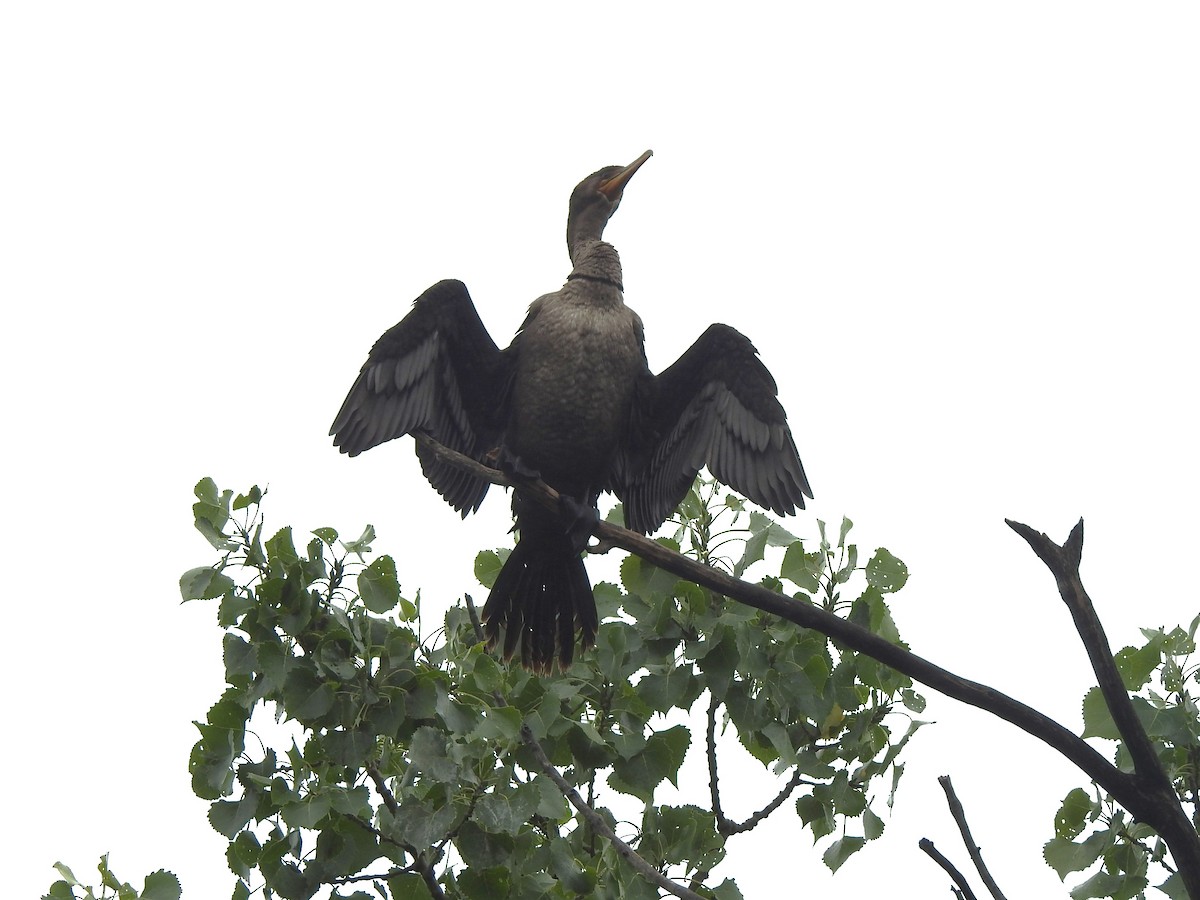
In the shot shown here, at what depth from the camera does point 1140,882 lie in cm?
359

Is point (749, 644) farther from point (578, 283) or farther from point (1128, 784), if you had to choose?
point (578, 283)

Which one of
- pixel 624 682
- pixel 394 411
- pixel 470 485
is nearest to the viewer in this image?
pixel 624 682

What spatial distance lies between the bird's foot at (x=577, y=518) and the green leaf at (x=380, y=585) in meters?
1.64

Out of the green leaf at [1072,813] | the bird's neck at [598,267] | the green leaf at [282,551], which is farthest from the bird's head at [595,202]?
the green leaf at [1072,813]

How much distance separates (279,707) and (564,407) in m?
2.24

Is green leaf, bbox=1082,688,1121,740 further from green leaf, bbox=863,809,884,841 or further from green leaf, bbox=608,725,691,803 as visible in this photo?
green leaf, bbox=608,725,691,803

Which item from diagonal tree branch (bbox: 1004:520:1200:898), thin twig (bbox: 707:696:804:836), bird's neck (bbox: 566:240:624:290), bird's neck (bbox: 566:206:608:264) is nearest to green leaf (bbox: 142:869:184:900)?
thin twig (bbox: 707:696:804:836)

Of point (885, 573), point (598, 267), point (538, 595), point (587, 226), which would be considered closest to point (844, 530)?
point (885, 573)

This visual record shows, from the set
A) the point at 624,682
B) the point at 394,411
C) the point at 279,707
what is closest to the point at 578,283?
the point at 394,411

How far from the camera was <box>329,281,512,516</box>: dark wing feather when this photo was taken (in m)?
5.37

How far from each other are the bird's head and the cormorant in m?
0.82

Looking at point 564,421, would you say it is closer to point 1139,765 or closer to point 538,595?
point 538,595

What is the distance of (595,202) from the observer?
684 centimetres

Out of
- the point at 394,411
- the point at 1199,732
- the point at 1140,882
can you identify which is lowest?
the point at 1140,882
